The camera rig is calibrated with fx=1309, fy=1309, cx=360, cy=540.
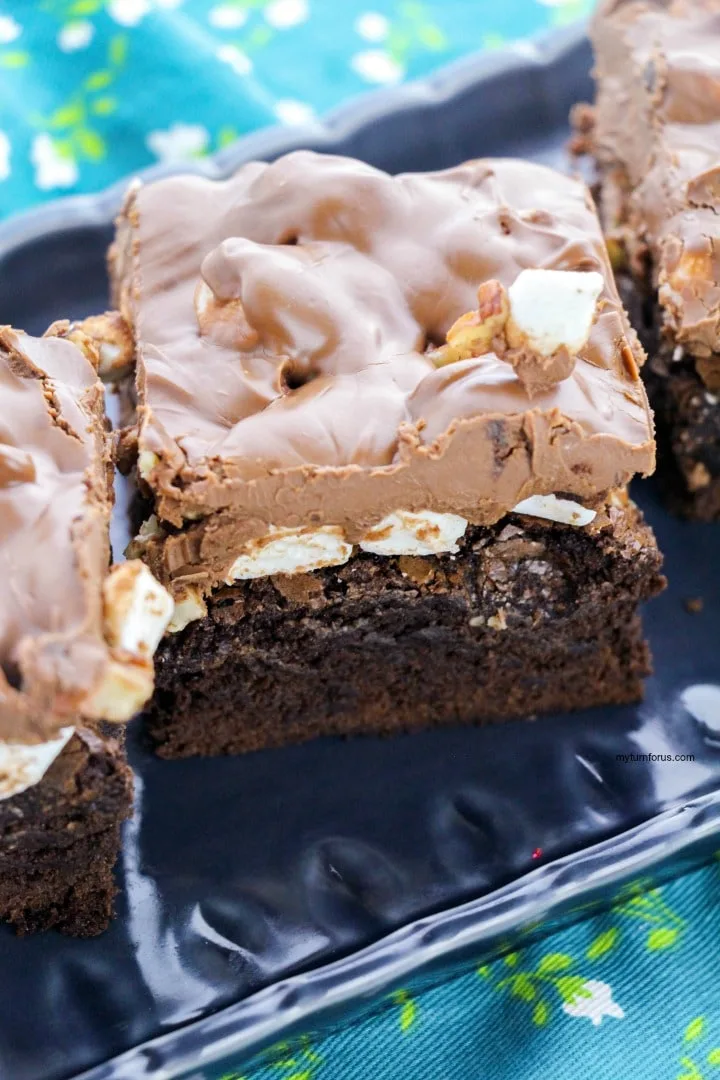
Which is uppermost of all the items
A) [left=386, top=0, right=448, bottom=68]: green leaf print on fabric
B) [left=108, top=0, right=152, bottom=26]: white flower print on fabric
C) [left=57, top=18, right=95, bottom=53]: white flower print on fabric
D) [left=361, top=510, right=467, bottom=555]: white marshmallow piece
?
[left=108, top=0, right=152, bottom=26]: white flower print on fabric

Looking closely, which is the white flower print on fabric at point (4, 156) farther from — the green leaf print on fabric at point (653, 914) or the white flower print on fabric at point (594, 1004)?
the white flower print on fabric at point (594, 1004)

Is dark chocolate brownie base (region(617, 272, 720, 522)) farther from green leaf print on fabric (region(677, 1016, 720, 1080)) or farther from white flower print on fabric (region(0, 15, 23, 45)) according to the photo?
white flower print on fabric (region(0, 15, 23, 45))

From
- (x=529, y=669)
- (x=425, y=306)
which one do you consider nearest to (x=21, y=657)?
(x=425, y=306)

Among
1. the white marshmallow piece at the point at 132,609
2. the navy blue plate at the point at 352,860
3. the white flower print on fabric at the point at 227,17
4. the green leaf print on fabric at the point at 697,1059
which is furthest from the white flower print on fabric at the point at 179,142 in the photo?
the green leaf print on fabric at the point at 697,1059

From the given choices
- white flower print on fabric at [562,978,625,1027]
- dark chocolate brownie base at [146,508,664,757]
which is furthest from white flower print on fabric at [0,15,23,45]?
white flower print on fabric at [562,978,625,1027]

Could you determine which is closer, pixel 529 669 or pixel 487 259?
pixel 487 259

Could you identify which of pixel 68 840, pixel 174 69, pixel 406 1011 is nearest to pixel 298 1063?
pixel 406 1011

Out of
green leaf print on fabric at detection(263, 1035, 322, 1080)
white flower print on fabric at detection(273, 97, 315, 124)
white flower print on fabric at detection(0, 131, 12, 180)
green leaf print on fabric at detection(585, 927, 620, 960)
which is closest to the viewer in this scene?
green leaf print on fabric at detection(263, 1035, 322, 1080)

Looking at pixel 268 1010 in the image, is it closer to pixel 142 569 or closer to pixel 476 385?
pixel 142 569
